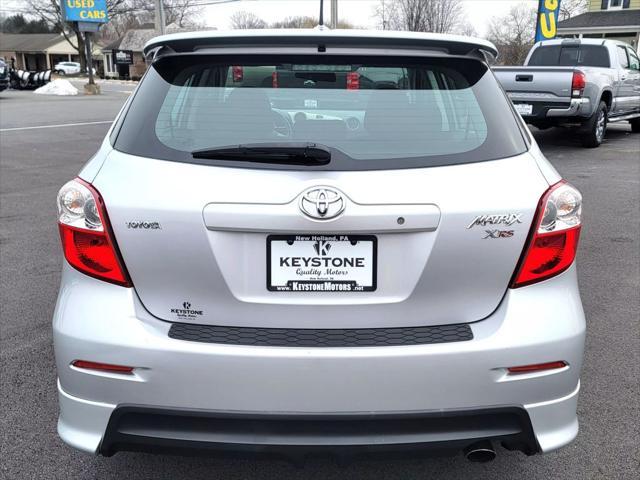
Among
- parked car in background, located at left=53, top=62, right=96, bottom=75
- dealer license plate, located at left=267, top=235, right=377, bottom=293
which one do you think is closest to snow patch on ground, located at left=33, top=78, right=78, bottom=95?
dealer license plate, located at left=267, top=235, right=377, bottom=293

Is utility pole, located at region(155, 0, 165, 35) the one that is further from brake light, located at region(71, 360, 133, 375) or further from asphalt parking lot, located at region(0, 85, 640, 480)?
brake light, located at region(71, 360, 133, 375)

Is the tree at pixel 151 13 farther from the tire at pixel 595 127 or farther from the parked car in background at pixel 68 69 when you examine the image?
the tire at pixel 595 127

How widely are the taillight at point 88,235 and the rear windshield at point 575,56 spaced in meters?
12.9

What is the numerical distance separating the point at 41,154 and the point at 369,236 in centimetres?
1079

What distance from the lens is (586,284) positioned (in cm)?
496

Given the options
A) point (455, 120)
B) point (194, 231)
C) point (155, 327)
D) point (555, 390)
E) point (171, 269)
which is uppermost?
point (455, 120)

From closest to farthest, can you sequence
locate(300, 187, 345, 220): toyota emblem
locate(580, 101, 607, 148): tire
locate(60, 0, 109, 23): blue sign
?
locate(300, 187, 345, 220): toyota emblem → locate(580, 101, 607, 148): tire → locate(60, 0, 109, 23): blue sign

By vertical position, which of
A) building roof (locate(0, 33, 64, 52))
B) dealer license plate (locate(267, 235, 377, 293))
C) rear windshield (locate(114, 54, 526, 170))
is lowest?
building roof (locate(0, 33, 64, 52))

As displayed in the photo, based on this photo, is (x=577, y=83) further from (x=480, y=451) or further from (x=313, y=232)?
(x=313, y=232)

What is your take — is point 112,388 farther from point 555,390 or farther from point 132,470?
point 555,390

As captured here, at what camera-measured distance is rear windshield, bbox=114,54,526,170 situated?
83.4 inches

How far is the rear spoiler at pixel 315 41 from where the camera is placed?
2195mm

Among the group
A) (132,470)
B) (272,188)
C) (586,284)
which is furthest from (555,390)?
(586,284)

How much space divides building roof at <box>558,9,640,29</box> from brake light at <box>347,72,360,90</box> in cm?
4269
